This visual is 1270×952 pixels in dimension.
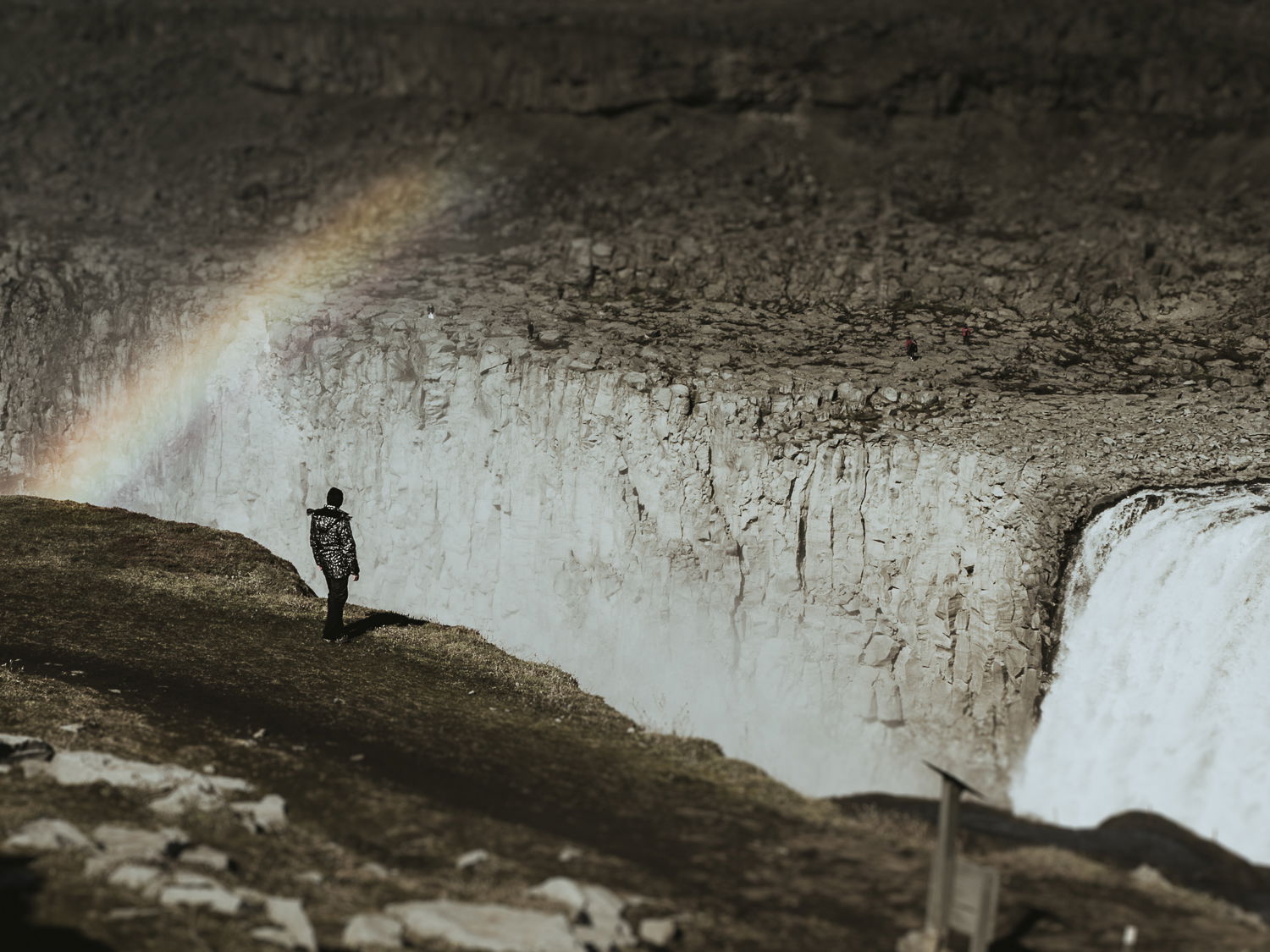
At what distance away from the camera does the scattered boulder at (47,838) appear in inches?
373

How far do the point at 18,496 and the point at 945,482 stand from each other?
61.0 feet

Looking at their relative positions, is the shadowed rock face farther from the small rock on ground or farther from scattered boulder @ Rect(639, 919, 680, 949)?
the small rock on ground

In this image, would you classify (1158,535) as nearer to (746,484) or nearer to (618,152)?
(746,484)

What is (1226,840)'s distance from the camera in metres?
13.0

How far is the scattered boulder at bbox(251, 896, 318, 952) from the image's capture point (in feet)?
27.4

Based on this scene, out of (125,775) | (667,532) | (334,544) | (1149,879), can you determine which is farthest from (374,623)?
(1149,879)

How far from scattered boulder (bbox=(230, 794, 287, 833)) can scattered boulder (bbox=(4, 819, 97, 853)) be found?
1258 mm

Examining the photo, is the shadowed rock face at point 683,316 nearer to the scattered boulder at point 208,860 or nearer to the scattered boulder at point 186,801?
the scattered boulder at point 186,801

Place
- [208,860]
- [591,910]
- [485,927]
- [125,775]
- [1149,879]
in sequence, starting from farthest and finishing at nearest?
[125,775], [1149,879], [208,860], [591,910], [485,927]

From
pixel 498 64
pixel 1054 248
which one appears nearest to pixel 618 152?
pixel 498 64

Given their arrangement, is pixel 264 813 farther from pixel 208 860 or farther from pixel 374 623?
pixel 374 623

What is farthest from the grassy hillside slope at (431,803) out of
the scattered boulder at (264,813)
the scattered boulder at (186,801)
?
the scattered boulder at (186,801)

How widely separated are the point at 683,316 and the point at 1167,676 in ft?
38.5

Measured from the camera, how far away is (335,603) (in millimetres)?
18266
